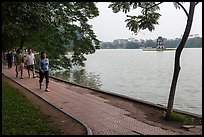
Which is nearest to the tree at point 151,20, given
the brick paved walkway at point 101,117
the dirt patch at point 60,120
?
the brick paved walkway at point 101,117

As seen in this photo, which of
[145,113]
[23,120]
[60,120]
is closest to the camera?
[23,120]

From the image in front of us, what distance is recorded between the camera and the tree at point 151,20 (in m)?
9.86

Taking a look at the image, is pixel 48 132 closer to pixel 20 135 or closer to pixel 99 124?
pixel 20 135

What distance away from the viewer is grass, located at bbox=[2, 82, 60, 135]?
739 cm

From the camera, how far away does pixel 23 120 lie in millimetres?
8367

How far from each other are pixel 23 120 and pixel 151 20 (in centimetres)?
505

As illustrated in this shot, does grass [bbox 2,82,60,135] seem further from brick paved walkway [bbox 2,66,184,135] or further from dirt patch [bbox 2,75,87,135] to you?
brick paved walkway [bbox 2,66,184,135]

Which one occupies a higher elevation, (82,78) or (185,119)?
(185,119)

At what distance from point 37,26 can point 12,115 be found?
242cm

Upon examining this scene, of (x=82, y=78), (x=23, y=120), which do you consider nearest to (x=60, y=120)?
(x=23, y=120)

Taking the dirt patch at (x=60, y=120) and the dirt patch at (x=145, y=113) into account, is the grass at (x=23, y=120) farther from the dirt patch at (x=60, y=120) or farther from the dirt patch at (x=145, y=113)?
the dirt patch at (x=145, y=113)

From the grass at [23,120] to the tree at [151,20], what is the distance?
12.7 feet

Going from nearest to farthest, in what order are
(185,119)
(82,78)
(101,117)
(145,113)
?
(101,117) < (185,119) < (145,113) < (82,78)

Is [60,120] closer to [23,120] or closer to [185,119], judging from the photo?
[23,120]
